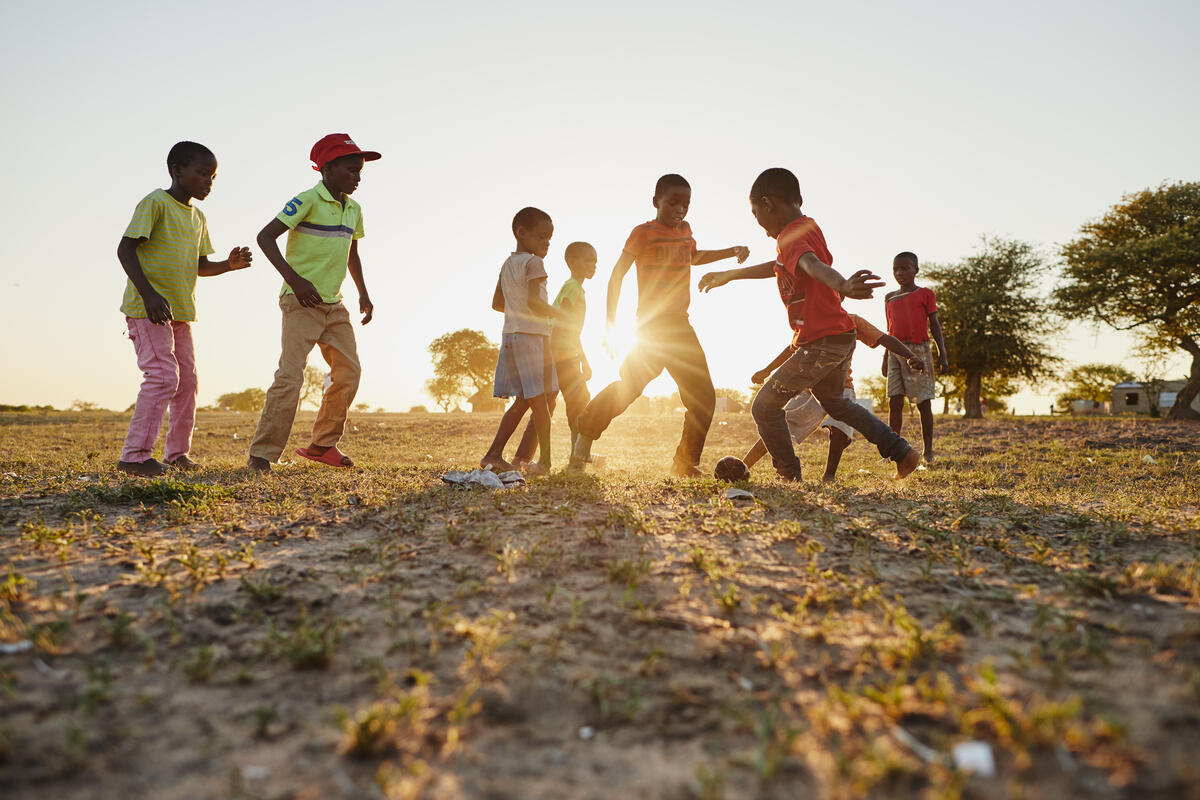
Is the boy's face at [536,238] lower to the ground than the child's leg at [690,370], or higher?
higher

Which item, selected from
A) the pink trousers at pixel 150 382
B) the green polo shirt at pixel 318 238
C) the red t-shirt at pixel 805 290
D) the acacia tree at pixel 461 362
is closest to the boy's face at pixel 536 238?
the green polo shirt at pixel 318 238

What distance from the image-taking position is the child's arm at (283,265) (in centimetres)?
581

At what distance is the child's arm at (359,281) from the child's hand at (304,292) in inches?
29.2

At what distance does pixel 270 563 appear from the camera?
9.79ft

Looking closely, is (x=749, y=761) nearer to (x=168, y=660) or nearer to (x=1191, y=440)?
(x=168, y=660)

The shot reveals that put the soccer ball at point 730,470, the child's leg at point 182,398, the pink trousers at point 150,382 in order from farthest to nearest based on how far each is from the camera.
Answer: the child's leg at point 182,398, the pink trousers at point 150,382, the soccer ball at point 730,470

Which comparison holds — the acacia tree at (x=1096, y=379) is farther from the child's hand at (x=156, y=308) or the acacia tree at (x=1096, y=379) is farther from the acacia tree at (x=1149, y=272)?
the child's hand at (x=156, y=308)

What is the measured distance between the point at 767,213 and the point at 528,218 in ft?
7.33

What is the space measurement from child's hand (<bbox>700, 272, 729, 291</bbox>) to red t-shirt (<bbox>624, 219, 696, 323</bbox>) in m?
0.27

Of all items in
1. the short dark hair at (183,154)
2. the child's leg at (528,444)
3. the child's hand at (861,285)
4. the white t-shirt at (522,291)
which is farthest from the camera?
the child's leg at (528,444)

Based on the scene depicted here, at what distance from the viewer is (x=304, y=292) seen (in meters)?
5.90

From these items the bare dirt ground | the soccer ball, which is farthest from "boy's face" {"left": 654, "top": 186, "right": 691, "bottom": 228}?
the bare dirt ground

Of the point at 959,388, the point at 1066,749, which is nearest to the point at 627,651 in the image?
the point at 1066,749

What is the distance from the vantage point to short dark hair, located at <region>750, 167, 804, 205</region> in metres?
5.20
